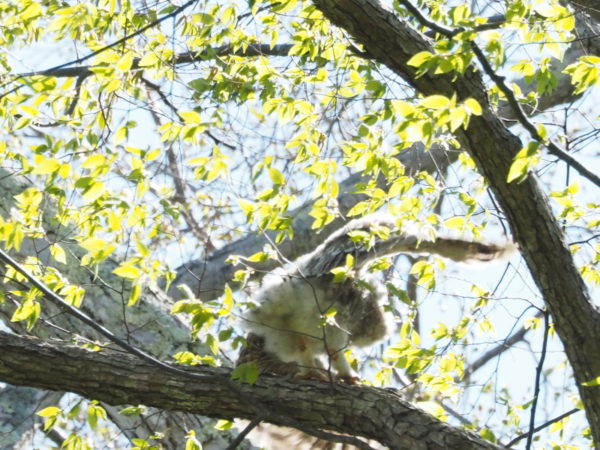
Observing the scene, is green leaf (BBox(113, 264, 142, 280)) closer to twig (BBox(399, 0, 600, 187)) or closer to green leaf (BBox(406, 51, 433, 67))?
green leaf (BBox(406, 51, 433, 67))

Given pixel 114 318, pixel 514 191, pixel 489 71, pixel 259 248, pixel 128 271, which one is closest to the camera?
pixel 128 271

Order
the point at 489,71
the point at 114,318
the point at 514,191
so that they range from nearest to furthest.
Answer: the point at 489,71, the point at 514,191, the point at 114,318

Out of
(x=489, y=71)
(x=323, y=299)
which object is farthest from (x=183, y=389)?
(x=489, y=71)

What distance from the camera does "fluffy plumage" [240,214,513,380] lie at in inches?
163

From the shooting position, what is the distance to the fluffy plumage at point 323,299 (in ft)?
13.6

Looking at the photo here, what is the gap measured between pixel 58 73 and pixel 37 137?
1.99m

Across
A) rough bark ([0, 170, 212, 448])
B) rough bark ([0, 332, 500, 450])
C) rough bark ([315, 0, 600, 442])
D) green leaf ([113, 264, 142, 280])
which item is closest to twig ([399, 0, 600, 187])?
rough bark ([315, 0, 600, 442])

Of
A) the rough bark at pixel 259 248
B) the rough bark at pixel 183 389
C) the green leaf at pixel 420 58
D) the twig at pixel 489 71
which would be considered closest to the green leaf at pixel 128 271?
the rough bark at pixel 183 389

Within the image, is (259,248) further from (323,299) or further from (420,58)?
(420,58)

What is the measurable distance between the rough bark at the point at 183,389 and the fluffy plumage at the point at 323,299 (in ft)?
1.93

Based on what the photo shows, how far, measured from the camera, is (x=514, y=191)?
3.25 metres

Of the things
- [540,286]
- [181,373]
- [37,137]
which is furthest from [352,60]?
[37,137]

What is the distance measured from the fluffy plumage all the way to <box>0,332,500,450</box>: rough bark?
23.2 inches

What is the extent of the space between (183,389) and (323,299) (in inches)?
40.1
